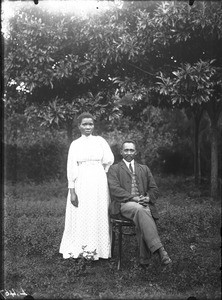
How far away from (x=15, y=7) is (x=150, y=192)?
21.0 feet

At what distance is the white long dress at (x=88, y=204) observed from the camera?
572cm

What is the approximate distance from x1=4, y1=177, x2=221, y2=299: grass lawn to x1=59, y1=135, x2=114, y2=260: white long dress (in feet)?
0.83

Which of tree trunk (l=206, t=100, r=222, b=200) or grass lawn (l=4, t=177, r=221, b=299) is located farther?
tree trunk (l=206, t=100, r=222, b=200)

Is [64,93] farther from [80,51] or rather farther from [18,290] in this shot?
[18,290]

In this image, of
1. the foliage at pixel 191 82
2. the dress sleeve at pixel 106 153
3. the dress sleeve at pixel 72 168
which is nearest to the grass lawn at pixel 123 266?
the dress sleeve at pixel 72 168

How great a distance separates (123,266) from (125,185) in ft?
3.83

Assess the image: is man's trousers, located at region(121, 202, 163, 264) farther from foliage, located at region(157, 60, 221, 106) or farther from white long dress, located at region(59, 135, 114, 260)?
foliage, located at region(157, 60, 221, 106)

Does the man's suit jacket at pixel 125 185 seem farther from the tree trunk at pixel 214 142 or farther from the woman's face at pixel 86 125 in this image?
the tree trunk at pixel 214 142

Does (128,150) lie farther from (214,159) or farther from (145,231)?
(214,159)

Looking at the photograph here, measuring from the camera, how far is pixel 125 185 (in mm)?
5832

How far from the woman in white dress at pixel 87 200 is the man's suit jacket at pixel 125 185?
0.14 meters

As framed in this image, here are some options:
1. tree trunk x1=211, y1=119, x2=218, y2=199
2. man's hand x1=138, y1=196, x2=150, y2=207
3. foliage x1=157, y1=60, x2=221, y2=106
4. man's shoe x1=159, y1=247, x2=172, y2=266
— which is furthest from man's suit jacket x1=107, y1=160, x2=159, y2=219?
tree trunk x1=211, y1=119, x2=218, y2=199

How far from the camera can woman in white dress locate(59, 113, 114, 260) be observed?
572 cm

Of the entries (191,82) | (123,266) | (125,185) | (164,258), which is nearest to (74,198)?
(125,185)
